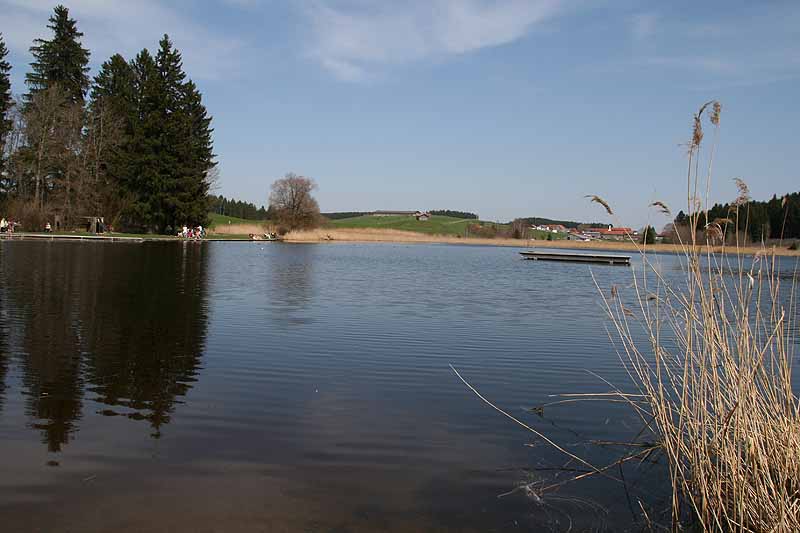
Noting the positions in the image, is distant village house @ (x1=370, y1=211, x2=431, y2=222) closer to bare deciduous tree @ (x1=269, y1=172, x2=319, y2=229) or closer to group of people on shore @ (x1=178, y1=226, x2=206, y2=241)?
bare deciduous tree @ (x1=269, y1=172, x2=319, y2=229)

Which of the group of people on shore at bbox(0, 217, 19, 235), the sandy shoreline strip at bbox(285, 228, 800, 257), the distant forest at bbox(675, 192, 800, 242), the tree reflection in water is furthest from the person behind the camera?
the sandy shoreline strip at bbox(285, 228, 800, 257)

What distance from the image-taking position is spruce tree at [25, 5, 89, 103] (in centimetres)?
5628

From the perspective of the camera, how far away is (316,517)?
14.1 feet

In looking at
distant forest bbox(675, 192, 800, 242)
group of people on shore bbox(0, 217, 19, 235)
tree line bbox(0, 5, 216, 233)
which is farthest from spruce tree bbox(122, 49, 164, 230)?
distant forest bbox(675, 192, 800, 242)

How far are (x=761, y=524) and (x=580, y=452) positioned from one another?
2139 mm

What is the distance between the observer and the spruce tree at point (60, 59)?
5628cm

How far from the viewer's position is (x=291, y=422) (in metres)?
6.35

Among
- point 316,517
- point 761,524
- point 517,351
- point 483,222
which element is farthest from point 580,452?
point 483,222

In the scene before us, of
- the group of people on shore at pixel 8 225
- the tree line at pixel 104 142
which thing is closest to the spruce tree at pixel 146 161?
the tree line at pixel 104 142

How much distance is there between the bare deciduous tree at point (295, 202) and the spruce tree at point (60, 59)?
84.6 ft

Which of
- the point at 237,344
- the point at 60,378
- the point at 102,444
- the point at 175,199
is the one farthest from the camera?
the point at 175,199

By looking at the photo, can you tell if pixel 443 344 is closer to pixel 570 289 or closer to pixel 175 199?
pixel 570 289

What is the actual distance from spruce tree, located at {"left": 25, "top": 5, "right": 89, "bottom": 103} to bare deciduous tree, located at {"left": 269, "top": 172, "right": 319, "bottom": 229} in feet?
84.6

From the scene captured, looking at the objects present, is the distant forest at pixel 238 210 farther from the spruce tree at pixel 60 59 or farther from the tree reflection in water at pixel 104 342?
the tree reflection in water at pixel 104 342
